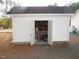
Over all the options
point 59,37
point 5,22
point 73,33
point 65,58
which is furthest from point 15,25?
point 5,22

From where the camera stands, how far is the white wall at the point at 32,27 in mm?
15727

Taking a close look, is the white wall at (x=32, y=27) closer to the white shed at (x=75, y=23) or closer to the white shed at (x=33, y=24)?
the white shed at (x=33, y=24)

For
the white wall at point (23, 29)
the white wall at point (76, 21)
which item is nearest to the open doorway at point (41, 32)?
the white wall at point (23, 29)

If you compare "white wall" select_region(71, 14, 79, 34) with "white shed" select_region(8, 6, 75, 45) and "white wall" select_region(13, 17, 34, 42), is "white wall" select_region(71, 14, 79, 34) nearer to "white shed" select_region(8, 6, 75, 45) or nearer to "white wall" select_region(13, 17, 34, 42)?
"white shed" select_region(8, 6, 75, 45)

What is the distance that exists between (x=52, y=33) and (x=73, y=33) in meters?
11.5

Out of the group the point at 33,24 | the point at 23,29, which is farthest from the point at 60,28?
the point at 23,29

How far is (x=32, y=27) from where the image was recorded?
15680mm

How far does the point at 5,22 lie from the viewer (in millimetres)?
35906

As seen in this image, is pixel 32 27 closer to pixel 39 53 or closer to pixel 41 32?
pixel 41 32

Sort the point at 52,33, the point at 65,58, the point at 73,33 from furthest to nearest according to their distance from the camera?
the point at 73,33 → the point at 52,33 → the point at 65,58

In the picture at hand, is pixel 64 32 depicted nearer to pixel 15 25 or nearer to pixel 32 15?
pixel 32 15

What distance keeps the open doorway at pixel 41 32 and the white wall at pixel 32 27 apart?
45.9 inches

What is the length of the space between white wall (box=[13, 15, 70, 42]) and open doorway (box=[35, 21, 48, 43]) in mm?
1166

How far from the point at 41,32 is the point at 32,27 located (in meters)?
1.60
